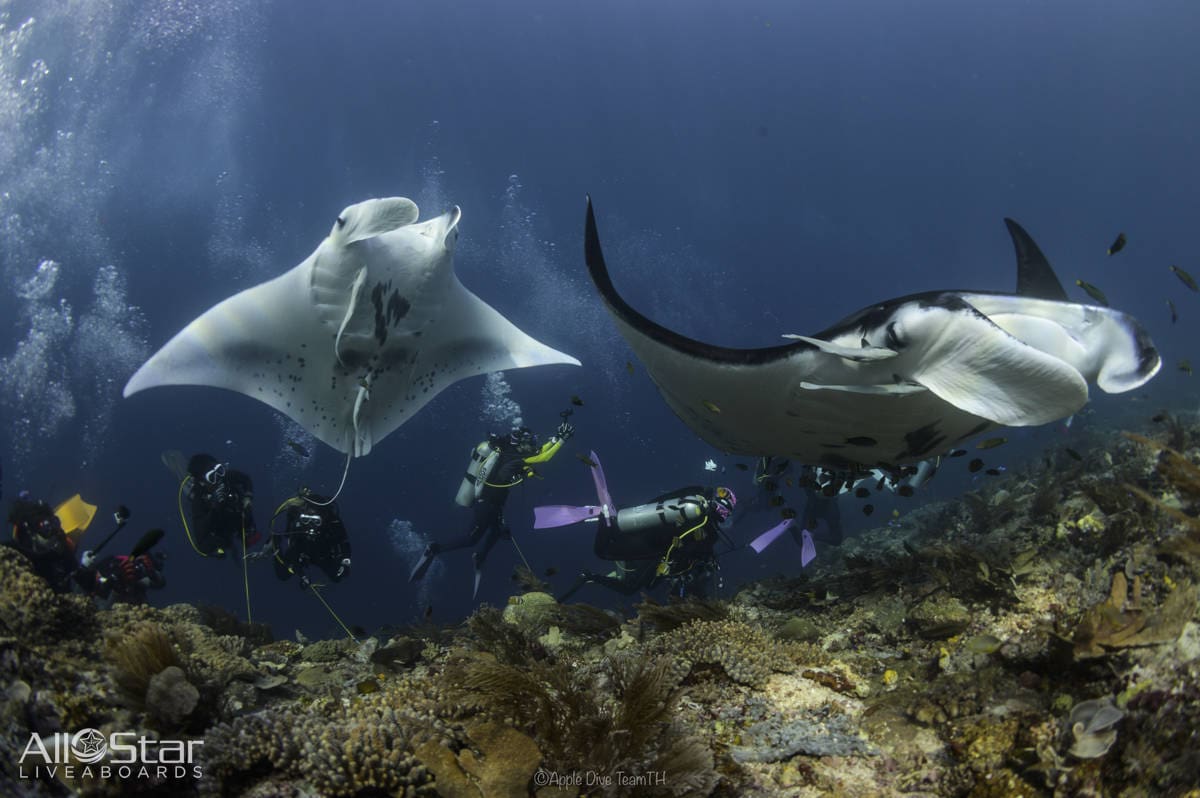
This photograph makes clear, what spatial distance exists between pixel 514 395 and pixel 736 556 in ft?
83.8

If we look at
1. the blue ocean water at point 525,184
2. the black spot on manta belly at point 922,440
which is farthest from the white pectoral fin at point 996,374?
the blue ocean water at point 525,184

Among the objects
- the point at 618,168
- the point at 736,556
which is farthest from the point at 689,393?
the point at 618,168

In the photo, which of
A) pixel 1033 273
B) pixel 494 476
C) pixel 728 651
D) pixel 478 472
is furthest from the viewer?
pixel 478 472

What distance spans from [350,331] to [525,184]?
220ft

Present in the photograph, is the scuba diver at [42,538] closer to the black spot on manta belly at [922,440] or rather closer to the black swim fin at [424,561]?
the black swim fin at [424,561]

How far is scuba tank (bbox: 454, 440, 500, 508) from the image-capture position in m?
11.7

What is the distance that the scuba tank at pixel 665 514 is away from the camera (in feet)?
26.0

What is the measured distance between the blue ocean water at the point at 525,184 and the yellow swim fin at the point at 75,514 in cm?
2857

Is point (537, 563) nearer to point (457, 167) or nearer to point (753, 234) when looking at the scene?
point (457, 167)

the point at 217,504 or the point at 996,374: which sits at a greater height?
the point at 996,374

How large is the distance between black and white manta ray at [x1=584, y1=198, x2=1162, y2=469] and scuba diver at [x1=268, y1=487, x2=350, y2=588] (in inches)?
295

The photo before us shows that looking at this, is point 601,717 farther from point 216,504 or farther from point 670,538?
point 216,504

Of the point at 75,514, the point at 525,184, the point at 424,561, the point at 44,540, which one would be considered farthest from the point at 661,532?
the point at 525,184

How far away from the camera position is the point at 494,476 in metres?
11.6
